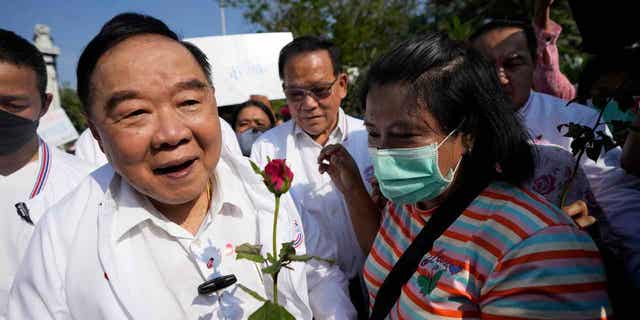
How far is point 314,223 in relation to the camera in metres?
2.11

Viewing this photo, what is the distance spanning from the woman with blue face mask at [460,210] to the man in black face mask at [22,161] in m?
1.69

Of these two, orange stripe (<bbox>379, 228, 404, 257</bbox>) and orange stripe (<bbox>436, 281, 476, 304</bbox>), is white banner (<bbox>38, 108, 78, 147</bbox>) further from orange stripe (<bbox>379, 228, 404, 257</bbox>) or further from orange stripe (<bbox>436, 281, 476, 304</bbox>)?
orange stripe (<bbox>436, 281, 476, 304</bbox>)

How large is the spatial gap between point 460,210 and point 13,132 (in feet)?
7.44

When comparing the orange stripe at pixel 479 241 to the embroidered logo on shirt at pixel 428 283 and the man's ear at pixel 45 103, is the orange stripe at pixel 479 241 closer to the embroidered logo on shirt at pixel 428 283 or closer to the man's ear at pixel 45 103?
the embroidered logo on shirt at pixel 428 283

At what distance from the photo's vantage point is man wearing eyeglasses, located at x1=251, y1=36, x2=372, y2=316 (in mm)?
2943

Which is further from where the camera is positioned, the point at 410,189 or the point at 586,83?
the point at 410,189

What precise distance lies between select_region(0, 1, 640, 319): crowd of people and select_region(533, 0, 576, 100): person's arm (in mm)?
1094

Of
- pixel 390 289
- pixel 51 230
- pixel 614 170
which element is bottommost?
pixel 390 289

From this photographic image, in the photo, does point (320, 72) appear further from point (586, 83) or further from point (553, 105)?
point (586, 83)

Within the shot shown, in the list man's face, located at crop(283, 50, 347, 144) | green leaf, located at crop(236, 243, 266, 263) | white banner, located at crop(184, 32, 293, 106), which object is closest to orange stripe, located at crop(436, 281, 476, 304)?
green leaf, located at crop(236, 243, 266, 263)

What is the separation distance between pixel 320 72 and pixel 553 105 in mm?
1607

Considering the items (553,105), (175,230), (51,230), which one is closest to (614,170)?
(553,105)

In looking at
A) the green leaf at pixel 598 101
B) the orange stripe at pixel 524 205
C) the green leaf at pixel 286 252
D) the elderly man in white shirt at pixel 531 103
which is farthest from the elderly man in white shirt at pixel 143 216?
the elderly man in white shirt at pixel 531 103

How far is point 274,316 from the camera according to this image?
3.72 feet
